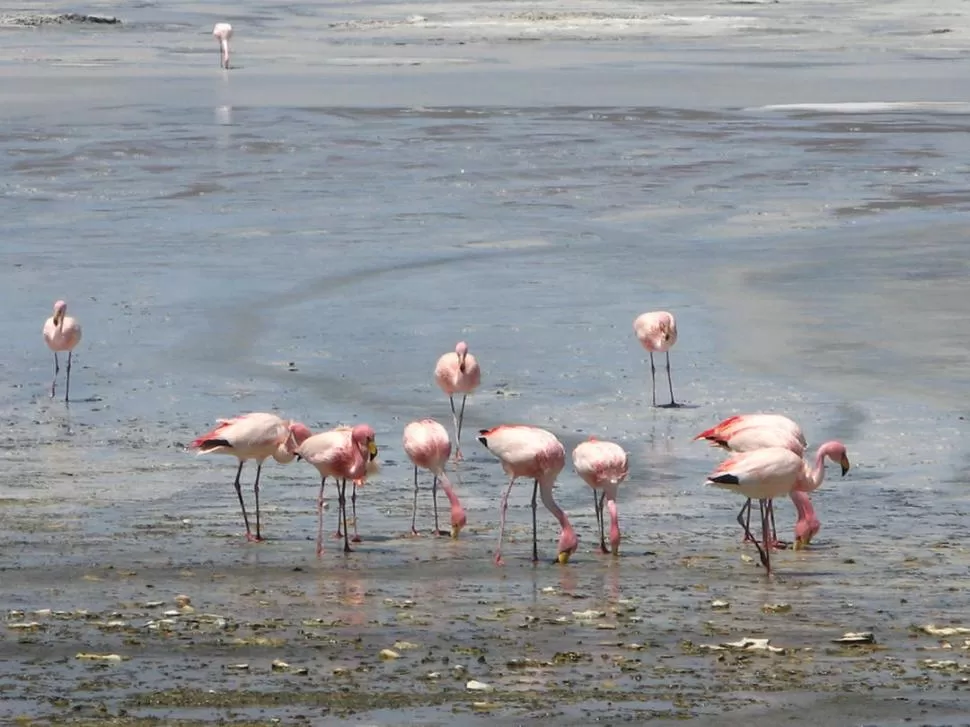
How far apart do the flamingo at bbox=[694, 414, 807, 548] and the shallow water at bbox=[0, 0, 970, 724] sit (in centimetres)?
30

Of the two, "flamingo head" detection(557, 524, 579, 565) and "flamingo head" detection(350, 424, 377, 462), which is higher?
"flamingo head" detection(350, 424, 377, 462)

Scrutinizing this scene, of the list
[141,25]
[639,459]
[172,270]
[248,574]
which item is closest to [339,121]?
[172,270]

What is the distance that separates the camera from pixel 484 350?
16.2 metres

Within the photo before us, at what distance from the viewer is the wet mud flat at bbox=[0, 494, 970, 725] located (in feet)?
25.2

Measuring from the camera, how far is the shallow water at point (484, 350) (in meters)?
8.94

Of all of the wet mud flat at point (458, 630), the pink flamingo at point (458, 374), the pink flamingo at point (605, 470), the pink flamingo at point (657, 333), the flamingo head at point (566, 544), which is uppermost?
the pink flamingo at point (657, 333)

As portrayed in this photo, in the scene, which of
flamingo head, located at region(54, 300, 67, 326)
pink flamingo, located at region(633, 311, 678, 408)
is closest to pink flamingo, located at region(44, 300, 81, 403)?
flamingo head, located at region(54, 300, 67, 326)

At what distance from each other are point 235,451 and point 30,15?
60.1m

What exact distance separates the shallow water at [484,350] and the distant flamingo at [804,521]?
8 cm

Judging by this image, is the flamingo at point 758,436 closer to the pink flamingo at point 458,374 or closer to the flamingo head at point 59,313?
the pink flamingo at point 458,374

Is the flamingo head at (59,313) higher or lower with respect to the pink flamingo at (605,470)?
higher

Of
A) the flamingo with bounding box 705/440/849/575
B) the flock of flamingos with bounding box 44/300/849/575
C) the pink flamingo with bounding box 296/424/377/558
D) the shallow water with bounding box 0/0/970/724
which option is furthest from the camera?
the pink flamingo with bounding box 296/424/377/558

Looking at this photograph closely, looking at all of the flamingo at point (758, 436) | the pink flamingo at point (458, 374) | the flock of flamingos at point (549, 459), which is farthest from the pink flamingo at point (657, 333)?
the flamingo at point (758, 436)

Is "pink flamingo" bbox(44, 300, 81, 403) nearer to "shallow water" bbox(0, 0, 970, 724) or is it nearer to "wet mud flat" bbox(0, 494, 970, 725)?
"shallow water" bbox(0, 0, 970, 724)
